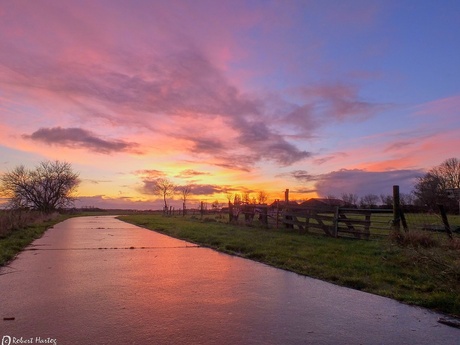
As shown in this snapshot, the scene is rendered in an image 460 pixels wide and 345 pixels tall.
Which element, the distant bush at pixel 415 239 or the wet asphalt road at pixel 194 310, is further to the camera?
the distant bush at pixel 415 239

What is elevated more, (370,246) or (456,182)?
(456,182)

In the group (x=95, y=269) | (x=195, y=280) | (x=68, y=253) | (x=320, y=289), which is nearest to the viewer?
(x=320, y=289)

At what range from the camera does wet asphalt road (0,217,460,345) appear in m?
4.43

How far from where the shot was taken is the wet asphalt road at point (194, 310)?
4.43 meters

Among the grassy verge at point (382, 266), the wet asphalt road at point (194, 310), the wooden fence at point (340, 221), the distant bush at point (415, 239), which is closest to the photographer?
the wet asphalt road at point (194, 310)

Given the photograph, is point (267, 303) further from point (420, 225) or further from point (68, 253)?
point (420, 225)

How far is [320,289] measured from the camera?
702cm

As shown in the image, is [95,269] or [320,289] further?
[95,269]

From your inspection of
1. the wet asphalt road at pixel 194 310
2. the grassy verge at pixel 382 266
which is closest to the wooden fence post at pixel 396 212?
the grassy verge at pixel 382 266

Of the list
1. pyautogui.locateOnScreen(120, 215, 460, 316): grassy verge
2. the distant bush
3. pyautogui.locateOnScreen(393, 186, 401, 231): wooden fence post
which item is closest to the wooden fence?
pyautogui.locateOnScreen(393, 186, 401, 231): wooden fence post

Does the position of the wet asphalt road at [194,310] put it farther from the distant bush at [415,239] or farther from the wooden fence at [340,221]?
the wooden fence at [340,221]

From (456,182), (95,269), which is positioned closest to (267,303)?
(95,269)

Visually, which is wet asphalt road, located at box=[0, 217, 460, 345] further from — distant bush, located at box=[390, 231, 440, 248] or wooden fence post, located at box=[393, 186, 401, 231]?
wooden fence post, located at box=[393, 186, 401, 231]

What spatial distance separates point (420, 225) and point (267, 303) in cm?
933
